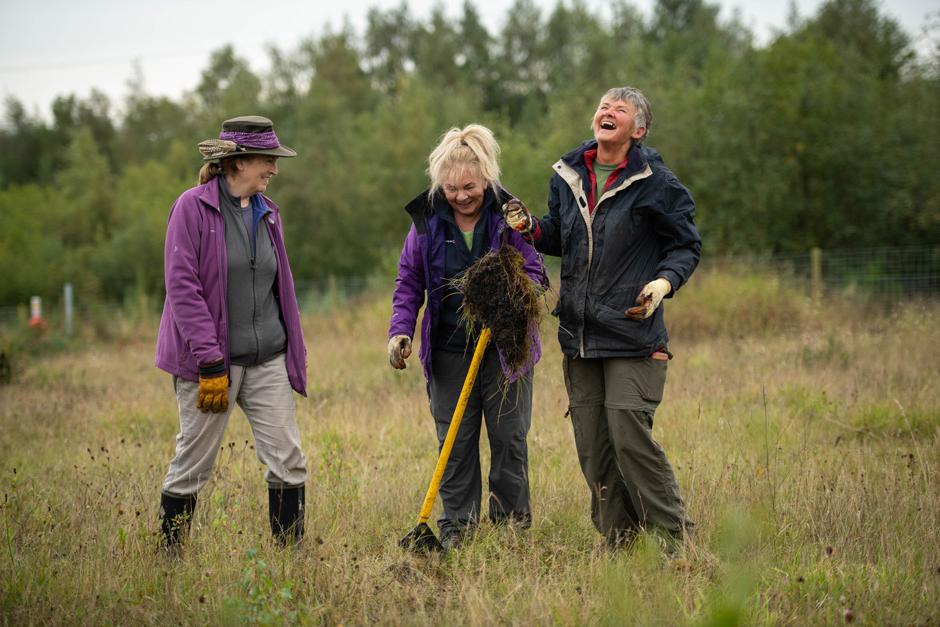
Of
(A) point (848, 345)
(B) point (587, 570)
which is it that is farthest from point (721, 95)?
(B) point (587, 570)

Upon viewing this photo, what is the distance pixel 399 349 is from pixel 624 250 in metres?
1.18

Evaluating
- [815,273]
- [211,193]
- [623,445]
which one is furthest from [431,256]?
[815,273]

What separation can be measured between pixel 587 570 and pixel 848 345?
716cm

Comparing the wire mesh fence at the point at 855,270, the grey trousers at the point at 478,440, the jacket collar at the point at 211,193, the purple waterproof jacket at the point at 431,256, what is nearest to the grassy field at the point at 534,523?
the grey trousers at the point at 478,440

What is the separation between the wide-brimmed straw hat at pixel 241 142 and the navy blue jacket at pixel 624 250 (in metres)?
1.41

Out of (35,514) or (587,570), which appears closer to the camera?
(587,570)

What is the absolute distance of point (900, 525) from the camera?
4359 millimetres

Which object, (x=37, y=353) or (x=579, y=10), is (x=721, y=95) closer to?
(x=37, y=353)

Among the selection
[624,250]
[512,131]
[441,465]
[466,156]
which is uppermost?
[512,131]

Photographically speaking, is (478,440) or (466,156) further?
(478,440)

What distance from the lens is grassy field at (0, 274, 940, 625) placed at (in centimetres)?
349

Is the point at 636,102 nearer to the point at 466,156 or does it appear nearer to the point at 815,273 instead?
the point at 466,156

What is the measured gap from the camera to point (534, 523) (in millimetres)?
4789

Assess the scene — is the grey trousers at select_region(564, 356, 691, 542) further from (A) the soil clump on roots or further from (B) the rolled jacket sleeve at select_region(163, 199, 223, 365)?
(B) the rolled jacket sleeve at select_region(163, 199, 223, 365)
